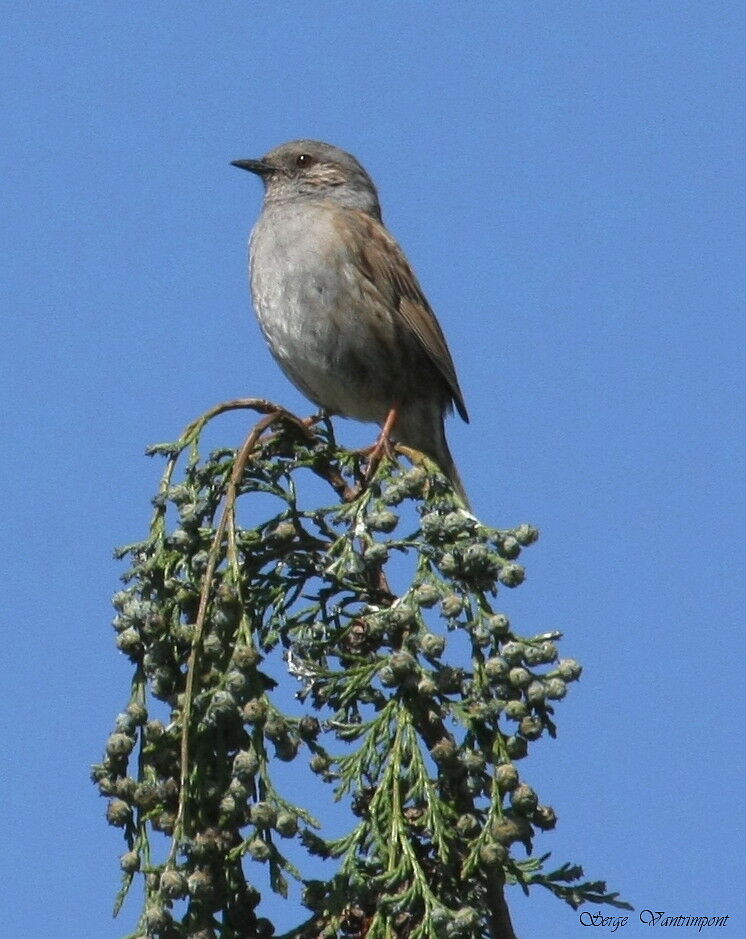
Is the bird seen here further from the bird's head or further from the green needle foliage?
the green needle foliage

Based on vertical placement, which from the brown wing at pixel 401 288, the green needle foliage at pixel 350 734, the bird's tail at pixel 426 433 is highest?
the brown wing at pixel 401 288

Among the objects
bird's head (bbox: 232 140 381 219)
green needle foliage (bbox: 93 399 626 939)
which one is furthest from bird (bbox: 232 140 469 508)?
green needle foliage (bbox: 93 399 626 939)

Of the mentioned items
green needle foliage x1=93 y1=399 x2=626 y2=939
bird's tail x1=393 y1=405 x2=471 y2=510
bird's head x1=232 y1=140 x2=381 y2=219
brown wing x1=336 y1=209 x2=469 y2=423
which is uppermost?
bird's head x1=232 y1=140 x2=381 y2=219

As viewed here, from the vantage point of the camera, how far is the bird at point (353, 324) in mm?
7258

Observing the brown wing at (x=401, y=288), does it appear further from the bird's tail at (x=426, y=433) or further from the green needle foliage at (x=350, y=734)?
the green needle foliage at (x=350, y=734)

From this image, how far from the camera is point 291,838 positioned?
338 centimetres

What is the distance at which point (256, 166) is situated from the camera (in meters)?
8.52

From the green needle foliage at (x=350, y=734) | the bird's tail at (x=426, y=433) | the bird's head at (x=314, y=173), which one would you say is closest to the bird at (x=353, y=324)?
the bird's tail at (x=426, y=433)

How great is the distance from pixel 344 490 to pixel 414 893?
143cm

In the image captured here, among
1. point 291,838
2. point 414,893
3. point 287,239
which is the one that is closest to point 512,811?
point 414,893

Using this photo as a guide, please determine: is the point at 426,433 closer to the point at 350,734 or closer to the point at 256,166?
the point at 256,166

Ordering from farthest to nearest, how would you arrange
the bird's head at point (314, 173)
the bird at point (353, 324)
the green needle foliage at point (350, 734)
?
the bird's head at point (314, 173)
the bird at point (353, 324)
the green needle foliage at point (350, 734)

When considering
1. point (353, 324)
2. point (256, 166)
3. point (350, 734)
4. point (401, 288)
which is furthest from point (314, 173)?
point (350, 734)

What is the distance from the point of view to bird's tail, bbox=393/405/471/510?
7.51 meters
